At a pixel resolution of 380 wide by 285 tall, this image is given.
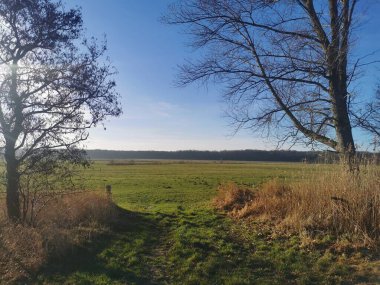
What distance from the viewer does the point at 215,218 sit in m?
14.5

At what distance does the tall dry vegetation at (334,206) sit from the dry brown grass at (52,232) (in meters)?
5.00

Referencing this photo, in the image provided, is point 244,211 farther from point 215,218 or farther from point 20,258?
point 20,258

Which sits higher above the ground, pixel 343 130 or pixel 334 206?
pixel 343 130

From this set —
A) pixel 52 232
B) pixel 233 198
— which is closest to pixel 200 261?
pixel 52 232

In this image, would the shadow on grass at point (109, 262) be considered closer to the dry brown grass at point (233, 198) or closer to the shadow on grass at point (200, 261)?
the shadow on grass at point (200, 261)

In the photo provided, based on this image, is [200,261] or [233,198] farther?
[233,198]

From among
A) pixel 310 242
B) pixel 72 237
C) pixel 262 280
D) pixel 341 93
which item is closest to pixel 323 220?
pixel 310 242

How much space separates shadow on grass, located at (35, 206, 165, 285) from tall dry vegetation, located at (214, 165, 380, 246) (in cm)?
365

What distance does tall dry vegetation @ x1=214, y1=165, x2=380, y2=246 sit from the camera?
378 inches

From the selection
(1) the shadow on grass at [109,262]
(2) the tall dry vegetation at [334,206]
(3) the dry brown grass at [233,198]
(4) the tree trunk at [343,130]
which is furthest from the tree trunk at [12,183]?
(4) the tree trunk at [343,130]

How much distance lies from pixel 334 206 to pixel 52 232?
6.79 meters

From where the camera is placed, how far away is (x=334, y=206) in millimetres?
10125

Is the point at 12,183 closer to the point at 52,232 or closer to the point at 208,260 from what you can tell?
the point at 52,232

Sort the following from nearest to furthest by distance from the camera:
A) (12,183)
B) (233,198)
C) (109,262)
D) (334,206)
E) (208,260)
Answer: (208,260) → (109,262) → (334,206) → (12,183) → (233,198)
